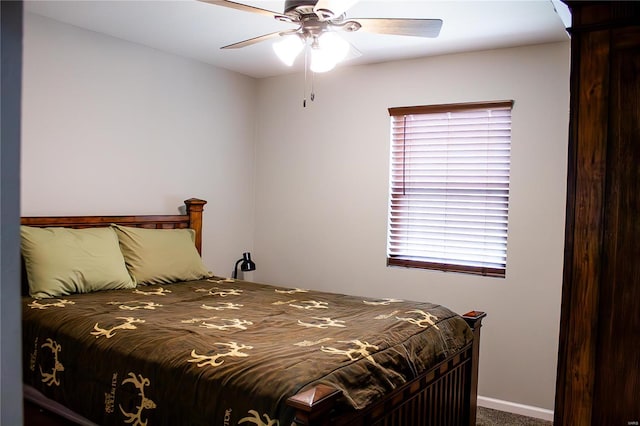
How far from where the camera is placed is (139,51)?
3736mm

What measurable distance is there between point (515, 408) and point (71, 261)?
9.91ft

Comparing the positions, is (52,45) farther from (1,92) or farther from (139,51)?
(1,92)

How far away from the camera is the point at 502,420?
3373mm

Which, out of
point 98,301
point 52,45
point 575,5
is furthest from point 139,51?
point 575,5

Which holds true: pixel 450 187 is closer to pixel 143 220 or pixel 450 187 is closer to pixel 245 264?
pixel 245 264

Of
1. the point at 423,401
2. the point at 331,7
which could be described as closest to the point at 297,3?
the point at 331,7

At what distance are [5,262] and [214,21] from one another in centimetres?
294

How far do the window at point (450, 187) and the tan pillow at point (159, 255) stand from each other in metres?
1.54

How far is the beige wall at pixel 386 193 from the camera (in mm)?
3414

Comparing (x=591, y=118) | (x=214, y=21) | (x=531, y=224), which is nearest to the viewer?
(x=591, y=118)

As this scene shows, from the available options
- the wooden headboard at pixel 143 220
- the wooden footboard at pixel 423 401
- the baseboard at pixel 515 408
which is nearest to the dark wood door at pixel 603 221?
the wooden footboard at pixel 423 401

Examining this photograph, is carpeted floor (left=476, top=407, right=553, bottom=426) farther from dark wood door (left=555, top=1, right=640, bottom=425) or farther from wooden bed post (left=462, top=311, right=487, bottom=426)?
dark wood door (left=555, top=1, right=640, bottom=425)

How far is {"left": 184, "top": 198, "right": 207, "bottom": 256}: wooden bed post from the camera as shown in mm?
4039

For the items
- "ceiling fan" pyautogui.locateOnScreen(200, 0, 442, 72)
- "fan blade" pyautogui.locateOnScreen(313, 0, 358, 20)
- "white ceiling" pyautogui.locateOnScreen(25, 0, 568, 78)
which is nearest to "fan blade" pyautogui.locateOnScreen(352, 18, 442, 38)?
"ceiling fan" pyautogui.locateOnScreen(200, 0, 442, 72)
